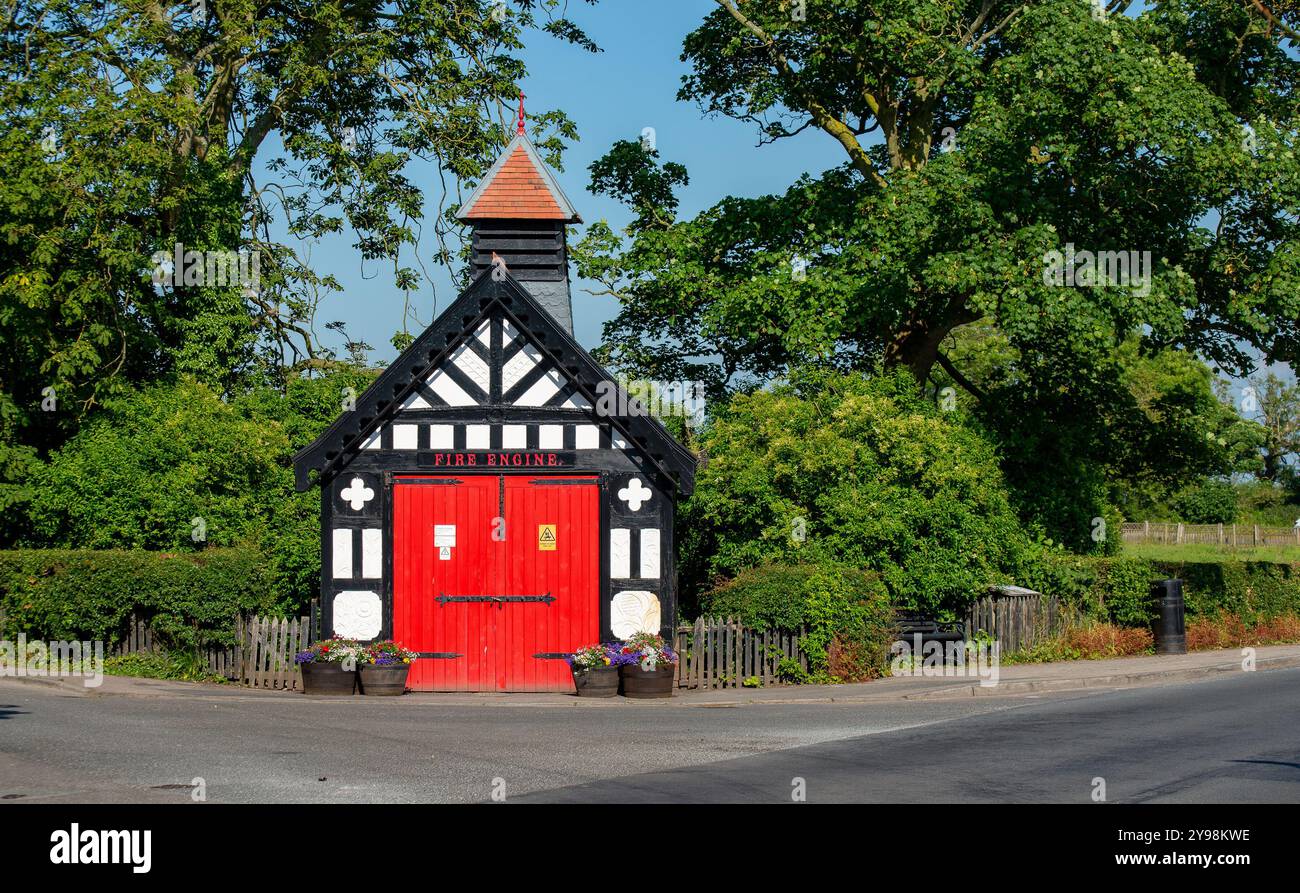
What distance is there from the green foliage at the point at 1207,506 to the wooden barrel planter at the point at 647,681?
59766 millimetres

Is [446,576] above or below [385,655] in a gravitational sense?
above

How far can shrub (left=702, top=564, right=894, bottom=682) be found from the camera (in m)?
21.7

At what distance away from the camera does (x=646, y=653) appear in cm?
2034

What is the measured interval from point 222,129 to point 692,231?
11776 mm

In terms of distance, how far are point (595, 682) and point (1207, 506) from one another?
62.0 metres

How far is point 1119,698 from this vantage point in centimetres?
1933

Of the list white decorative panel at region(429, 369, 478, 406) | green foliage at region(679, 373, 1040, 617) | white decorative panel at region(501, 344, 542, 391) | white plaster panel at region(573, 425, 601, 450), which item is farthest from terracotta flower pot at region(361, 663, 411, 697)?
green foliage at region(679, 373, 1040, 617)

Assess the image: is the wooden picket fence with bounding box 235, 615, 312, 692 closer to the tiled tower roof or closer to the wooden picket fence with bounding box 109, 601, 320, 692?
the wooden picket fence with bounding box 109, 601, 320, 692

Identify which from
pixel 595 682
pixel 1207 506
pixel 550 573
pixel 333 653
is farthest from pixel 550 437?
pixel 1207 506

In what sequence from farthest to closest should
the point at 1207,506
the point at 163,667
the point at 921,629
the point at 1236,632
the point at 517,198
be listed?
the point at 1207,506
the point at 1236,632
the point at 517,198
the point at 921,629
the point at 163,667

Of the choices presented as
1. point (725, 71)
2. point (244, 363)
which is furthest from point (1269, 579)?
point (244, 363)

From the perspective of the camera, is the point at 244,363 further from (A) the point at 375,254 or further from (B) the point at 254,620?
(B) the point at 254,620

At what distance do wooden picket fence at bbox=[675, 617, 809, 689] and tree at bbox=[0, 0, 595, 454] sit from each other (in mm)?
13573

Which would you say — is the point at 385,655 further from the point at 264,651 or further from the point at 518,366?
the point at 518,366
